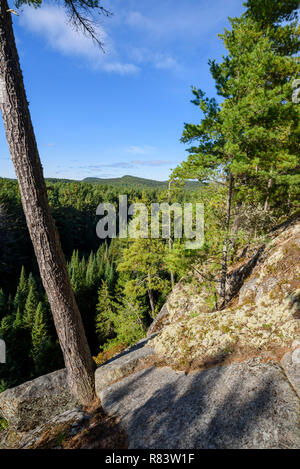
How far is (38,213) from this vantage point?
4.00m

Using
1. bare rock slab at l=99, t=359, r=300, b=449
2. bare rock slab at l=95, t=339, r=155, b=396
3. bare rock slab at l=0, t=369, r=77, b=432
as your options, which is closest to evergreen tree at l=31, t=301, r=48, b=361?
bare rock slab at l=0, t=369, r=77, b=432

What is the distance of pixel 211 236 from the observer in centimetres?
642

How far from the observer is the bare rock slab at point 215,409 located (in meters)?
2.61

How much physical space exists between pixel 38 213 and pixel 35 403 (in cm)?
414

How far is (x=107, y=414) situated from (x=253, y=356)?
9.04 ft

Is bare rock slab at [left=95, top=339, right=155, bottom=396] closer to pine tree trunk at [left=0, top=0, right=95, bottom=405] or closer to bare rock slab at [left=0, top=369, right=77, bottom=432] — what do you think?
pine tree trunk at [left=0, top=0, right=95, bottom=405]

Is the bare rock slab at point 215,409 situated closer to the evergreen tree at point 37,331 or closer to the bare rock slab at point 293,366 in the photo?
the bare rock slab at point 293,366

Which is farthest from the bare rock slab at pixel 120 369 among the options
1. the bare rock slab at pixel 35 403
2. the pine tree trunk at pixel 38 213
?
the bare rock slab at pixel 35 403

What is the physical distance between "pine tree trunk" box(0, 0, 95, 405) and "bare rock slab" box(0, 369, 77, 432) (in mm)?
371

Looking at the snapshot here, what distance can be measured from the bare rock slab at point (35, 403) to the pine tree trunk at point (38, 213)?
1.22ft

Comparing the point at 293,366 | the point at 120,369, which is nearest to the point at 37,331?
the point at 120,369

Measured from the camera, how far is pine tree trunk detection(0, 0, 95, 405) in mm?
3521
